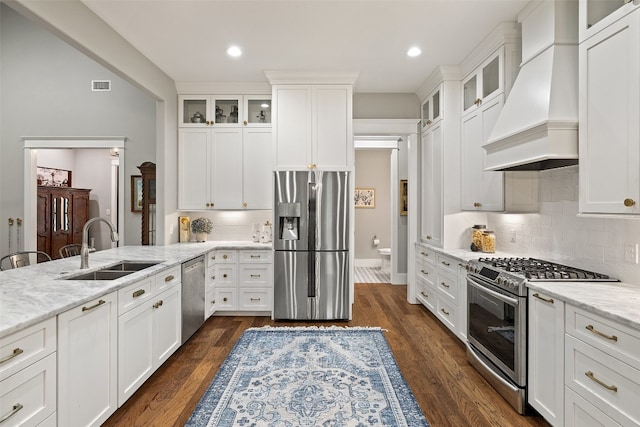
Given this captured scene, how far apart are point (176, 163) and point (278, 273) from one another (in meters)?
1.96

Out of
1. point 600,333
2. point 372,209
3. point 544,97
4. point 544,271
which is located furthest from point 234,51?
point 372,209

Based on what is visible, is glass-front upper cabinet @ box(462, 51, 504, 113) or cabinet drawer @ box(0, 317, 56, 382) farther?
glass-front upper cabinet @ box(462, 51, 504, 113)

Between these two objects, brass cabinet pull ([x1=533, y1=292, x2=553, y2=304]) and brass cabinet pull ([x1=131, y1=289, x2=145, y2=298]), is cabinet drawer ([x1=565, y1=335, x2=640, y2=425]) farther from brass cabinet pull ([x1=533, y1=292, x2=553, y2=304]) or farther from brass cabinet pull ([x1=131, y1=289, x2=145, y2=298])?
brass cabinet pull ([x1=131, y1=289, x2=145, y2=298])

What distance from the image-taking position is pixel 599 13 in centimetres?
194

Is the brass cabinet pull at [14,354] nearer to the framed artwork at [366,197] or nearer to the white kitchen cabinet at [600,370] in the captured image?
the white kitchen cabinet at [600,370]

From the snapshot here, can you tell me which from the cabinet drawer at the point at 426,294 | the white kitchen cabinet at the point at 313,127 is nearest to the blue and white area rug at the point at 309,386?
the cabinet drawer at the point at 426,294

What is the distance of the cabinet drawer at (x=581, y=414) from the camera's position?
1.57 metres

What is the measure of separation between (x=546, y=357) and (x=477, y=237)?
170 cm

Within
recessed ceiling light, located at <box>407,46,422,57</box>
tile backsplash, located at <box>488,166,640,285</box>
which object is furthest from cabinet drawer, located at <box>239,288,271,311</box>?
recessed ceiling light, located at <box>407,46,422,57</box>

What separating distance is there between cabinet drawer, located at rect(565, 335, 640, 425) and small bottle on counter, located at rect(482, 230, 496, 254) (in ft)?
5.45

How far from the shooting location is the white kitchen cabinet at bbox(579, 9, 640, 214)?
1681mm

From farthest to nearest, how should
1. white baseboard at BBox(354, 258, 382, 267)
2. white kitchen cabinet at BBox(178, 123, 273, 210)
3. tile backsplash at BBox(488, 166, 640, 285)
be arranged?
1. white baseboard at BBox(354, 258, 382, 267)
2. white kitchen cabinet at BBox(178, 123, 273, 210)
3. tile backsplash at BBox(488, 166, 640, 285)

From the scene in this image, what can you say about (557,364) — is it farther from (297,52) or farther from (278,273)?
(297,52)

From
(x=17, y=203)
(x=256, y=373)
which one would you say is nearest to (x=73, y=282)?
(x=256, y=373)
